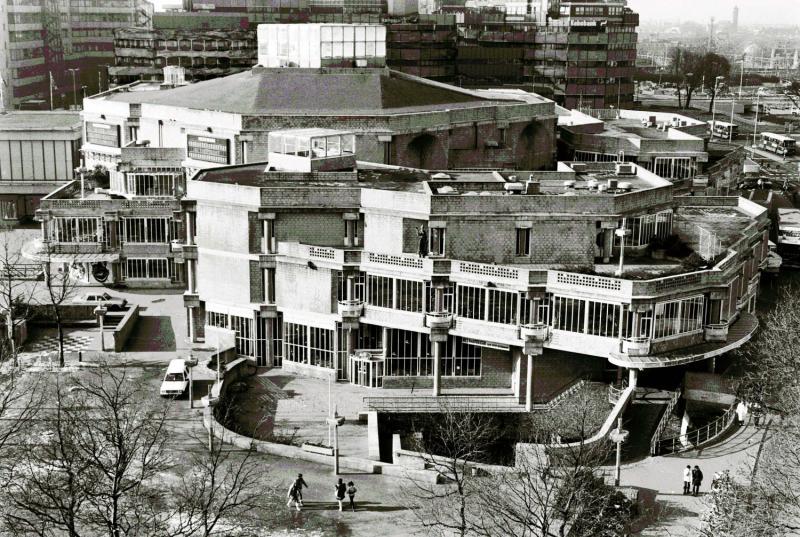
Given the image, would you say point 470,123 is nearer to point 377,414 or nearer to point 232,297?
point 232,297

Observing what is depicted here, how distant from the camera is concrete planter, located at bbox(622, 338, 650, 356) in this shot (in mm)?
66812

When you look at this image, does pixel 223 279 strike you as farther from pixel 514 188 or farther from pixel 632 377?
pixel 632 377

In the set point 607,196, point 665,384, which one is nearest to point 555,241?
point 607,196

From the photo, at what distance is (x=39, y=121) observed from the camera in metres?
130

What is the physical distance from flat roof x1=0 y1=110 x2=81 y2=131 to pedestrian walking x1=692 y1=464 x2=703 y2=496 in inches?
3378

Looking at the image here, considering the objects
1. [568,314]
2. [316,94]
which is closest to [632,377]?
[568,314]

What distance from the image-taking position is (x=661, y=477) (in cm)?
5953

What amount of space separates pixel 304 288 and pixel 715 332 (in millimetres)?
24643

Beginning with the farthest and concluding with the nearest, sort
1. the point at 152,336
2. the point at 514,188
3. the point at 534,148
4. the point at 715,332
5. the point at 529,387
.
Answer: the point at 534,148
the point at 152,336
the point at 514,188
the point at 529,387
the point at 715,332

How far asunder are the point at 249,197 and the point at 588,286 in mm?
21752

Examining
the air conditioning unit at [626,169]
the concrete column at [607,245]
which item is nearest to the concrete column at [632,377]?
the concrete column at [607,245]

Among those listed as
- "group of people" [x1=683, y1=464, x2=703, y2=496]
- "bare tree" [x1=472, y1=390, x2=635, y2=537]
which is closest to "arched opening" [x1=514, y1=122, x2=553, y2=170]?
"bare tree" [x1=472, y1=390, x2=635, y2=537]

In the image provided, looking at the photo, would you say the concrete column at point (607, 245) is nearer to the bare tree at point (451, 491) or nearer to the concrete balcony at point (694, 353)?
the concrete balcony at point (694, 353)

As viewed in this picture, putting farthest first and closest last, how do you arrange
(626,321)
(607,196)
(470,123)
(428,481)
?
1. (470,123)
2. (607,196)
3. (626,321)
4. (428,481)
